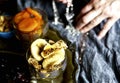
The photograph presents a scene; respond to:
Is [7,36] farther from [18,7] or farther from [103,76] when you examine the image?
[103,76]

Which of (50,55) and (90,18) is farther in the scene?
(90,18)

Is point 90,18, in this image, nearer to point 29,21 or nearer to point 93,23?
point 93,23

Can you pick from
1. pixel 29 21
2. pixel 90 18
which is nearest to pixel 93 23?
pixel 90 18

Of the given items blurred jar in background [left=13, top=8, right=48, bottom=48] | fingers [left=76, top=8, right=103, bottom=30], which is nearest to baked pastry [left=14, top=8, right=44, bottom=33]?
blurred jar in background [left=13, top=8, right=48, bottom=48]

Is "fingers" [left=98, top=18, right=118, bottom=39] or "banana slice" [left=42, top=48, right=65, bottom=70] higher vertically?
"fingers" [left=98, top=18, right=118, bottom=39]

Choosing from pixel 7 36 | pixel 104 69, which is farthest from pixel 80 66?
pixel 7 36

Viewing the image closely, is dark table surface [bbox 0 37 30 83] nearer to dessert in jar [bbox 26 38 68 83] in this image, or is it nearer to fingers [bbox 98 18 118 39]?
dessert in jar [bbox 26 38 68 83]

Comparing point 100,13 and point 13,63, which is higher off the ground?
point 100,13

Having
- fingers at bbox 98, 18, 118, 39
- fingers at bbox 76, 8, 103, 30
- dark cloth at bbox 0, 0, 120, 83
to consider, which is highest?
fingers at bbox 76, 8, 103, 30
